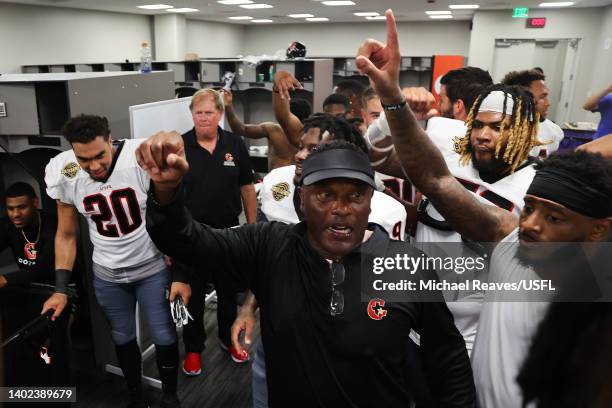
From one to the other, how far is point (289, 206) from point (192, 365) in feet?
4.65

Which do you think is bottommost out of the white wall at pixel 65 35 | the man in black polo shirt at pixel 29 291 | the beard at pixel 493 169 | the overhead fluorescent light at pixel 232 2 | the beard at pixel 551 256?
the man in black polo shirt at pixel 29 291

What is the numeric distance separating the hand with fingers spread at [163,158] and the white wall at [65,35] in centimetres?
991

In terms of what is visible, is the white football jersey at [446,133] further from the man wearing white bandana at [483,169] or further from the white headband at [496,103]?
the white headband at [496,103]

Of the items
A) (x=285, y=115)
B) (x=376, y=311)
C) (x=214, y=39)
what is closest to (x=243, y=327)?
(x=376, y=311)

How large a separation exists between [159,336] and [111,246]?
1.66ft

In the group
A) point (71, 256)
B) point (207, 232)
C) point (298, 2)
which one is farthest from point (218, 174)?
point (298, 2)

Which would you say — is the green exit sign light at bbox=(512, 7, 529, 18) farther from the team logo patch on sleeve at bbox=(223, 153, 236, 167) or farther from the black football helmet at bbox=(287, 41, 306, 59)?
the team logo patch on sleeve at bbox=(223, 153, 236, 167)

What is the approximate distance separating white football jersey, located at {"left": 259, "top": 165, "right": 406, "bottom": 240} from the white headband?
1.44ft

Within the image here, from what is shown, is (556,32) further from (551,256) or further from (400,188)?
Answer: (551,256)

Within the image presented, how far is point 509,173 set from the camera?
4.62ft

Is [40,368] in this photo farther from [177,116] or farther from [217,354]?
[177,116]

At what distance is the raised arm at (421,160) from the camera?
3.38 feet

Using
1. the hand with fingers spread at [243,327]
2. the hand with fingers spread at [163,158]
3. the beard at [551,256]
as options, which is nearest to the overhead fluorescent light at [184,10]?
the hand with fingers spread at [243,327]

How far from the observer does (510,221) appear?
112 cm
